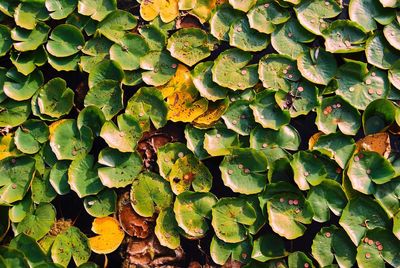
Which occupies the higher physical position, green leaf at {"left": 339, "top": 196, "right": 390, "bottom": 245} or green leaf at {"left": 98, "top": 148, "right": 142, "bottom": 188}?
green leaf at {"left": 339, "top": 196, "right": 390, "bottom": 245}

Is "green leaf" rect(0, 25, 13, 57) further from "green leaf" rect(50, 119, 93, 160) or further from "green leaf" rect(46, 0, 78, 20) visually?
"green leaf" rect(50, 119, 93, 160)

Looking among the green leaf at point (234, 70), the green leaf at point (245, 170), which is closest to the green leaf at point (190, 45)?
the green leaf at point (234, 70)

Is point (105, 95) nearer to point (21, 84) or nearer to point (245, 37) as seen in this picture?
point (21, 84)

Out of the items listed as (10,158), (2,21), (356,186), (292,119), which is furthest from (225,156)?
(2,21)

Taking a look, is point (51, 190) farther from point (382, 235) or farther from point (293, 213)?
point (382, 235)

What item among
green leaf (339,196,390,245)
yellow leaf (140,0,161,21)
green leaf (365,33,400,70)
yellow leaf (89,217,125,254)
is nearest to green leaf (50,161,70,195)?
yellow leaf (89,217,125,254)
